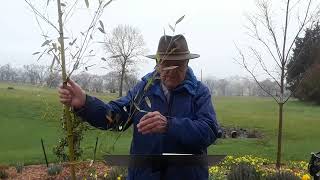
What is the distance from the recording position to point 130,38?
54.7 meters

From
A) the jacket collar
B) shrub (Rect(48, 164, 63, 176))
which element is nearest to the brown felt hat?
the jacket collar

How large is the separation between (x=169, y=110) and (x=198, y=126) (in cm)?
38

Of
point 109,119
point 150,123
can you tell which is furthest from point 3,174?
point 150,123

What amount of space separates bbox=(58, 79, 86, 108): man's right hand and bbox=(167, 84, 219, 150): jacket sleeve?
44 centimetres

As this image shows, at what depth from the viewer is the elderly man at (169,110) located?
2.65m

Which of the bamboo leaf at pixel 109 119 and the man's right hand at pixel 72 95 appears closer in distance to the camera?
the man's right hand at pixel 72 95

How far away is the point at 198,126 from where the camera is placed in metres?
2.60

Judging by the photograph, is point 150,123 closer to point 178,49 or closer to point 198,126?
point 198,126

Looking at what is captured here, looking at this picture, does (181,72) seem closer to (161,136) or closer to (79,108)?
(161,136)

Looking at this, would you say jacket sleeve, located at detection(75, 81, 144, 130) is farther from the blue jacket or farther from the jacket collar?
the jacket collar

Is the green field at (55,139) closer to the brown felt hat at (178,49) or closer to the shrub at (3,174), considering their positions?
the shrub at (3,174)

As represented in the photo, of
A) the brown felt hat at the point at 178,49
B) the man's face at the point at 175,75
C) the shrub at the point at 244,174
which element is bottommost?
the shrub at the point at 244,174

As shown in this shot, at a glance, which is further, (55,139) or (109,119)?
(55,139)

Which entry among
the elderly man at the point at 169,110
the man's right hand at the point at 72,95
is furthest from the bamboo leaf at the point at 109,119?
the man's right hand at the point at 72,95
